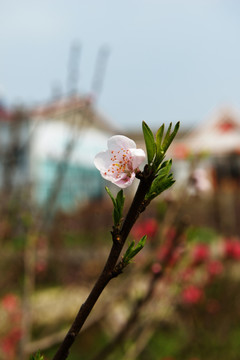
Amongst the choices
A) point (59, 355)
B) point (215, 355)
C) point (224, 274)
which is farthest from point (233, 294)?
point (59, 355)

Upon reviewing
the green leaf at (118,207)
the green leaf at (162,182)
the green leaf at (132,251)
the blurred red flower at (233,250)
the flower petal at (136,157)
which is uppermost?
→ the flower petal at (136,157)

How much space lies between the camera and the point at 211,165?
730 inches

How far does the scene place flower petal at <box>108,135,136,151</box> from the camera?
2.19 ft

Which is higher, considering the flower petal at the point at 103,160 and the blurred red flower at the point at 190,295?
the flower petal at the point at 103,160

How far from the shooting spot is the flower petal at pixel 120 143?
667 millimetres

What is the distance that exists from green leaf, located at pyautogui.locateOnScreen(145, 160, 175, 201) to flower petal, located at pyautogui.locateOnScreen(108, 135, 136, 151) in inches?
2.5

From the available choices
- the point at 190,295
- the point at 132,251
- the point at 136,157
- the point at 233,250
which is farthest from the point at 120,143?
the point at 190,295

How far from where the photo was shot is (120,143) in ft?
2.25

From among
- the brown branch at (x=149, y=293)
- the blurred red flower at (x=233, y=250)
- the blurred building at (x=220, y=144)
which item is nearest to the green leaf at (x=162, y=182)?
the brown branch at (x=149, y=293)

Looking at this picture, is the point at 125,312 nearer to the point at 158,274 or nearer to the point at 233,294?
the point at 233,294

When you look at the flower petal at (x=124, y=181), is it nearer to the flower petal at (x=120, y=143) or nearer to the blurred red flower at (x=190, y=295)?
the flower petal at (x=120, y=143)

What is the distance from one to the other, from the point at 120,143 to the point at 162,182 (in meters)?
0.09

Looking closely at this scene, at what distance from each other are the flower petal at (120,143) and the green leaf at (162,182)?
0.06 meters

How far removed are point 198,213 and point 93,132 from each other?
27.2ft
